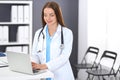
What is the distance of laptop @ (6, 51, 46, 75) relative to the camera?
2131mm

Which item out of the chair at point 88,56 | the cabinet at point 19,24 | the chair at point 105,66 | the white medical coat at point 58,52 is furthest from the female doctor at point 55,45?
A: the chair at point 88,56

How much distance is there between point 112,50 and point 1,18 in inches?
87.0

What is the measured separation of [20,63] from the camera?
2.20m

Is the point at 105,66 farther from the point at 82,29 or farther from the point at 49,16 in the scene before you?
the point at 49,16

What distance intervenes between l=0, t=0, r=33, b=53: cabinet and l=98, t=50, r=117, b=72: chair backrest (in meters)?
1.37

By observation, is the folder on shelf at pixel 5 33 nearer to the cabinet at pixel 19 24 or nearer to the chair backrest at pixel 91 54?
the cabinet at pixel 19 24

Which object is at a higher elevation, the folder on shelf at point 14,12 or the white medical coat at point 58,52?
the folder on shelf at point 14,12

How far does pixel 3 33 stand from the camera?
479 cm

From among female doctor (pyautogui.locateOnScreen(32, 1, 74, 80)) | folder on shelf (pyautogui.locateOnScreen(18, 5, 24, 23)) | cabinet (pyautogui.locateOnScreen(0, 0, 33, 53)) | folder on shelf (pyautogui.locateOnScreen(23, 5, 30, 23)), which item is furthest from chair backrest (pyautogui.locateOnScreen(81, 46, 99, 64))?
female doctor (pyautogui.locateOnScreen(32, 1, 74, 80))

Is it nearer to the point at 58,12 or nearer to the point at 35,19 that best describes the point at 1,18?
the point at 35,19

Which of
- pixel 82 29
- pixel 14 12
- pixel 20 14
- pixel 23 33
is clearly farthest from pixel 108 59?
pixel 14 12

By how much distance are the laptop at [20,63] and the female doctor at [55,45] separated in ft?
0.99

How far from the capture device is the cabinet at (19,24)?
4.80 meters

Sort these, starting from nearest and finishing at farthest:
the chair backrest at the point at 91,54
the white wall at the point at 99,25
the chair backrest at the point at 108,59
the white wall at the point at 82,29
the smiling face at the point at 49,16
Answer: the smiling face at the point at 49,16, the chair backrest at the point at 108,59, the white wall at the point at 99,25, the chair backrest at the point at 91,54, the white wall at the point at 82,29
